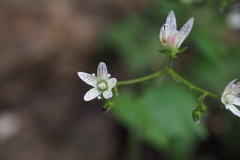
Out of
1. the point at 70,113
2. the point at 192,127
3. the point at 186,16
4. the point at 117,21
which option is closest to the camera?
the point at 192,127

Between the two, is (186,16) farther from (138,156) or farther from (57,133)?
(57,133)

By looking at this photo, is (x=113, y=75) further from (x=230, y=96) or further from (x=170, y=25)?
(x=230, y=96)

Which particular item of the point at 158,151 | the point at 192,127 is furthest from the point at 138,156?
the point at 192,127

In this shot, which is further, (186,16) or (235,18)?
(235,18)

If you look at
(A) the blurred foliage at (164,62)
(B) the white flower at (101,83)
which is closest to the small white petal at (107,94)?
(B) the white flower at (101,83)

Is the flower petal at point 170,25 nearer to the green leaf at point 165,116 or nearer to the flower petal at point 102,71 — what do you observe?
the flower petal at point 102,71

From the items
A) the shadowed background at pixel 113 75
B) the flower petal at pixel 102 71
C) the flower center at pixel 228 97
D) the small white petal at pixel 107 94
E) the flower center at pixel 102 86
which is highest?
the flower petal at pixel 102 71
